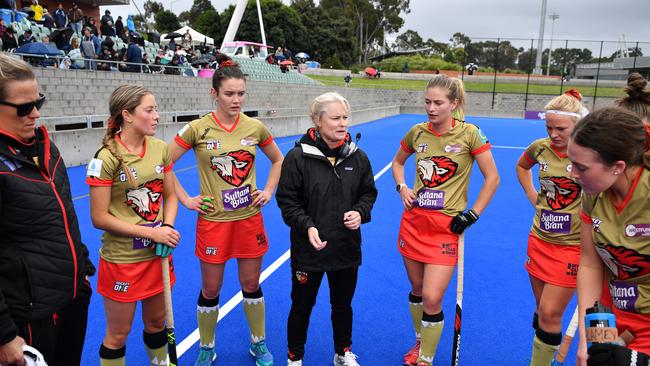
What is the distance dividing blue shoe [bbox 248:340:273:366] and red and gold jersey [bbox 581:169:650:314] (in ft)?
8.20

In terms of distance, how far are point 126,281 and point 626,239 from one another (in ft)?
9.00

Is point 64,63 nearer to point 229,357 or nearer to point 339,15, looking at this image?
point 229,357

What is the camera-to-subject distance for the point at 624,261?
82.7 inches

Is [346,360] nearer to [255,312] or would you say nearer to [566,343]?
[255,312]

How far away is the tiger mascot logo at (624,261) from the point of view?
205cm

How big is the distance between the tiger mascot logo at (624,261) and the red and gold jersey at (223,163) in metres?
2.46

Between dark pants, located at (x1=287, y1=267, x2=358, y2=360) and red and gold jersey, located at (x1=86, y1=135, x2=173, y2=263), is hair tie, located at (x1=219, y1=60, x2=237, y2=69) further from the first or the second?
dark pants, located at (x1=287, y1=267, x2=358, y2=360)

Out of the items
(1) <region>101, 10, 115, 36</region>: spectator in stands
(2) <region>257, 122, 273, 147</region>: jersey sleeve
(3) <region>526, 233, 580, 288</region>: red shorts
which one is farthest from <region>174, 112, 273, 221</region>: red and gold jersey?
(1) <region>101, 10, 115, 36</region>: spectator in stands

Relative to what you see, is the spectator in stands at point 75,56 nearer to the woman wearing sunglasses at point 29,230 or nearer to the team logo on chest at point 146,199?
the team logo on chest at point 146,199

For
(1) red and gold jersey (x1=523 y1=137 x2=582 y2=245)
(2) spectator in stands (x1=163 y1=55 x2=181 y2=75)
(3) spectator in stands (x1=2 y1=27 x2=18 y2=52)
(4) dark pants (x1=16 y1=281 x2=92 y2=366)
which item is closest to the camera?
(4) dark pants (x1=16 y1=281 x2=92 y2=366)

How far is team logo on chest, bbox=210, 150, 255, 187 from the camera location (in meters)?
3.66

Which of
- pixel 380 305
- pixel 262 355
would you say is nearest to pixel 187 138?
pixel 262 355

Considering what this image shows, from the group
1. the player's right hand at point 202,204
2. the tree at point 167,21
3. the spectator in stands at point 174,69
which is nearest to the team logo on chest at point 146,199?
the player's right hand at point 202,204

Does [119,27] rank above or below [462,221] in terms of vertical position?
above
